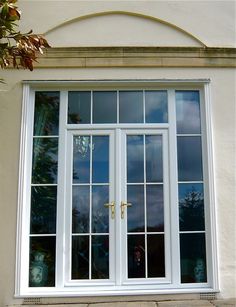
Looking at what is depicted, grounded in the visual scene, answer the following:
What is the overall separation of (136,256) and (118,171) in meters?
1.06

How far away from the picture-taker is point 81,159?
17.6ft

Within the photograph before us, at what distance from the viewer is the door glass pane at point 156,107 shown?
5434 millimetres

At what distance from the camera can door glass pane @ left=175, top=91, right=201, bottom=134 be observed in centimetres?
543

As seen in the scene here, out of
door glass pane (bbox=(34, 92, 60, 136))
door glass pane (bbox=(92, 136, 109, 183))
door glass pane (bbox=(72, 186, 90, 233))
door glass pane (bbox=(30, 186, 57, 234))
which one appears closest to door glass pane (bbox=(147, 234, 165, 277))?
door glass pane (bbox=(72, 186, 90, 233))

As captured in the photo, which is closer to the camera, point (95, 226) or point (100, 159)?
point (95, 226)

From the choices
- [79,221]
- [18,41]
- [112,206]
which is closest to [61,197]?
[79,221]

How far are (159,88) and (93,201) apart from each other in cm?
167

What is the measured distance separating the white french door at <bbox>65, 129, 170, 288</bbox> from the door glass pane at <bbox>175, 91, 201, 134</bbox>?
28cm

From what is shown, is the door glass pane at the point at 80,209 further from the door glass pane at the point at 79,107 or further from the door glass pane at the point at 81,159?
the door glass pane at the point at 79,107

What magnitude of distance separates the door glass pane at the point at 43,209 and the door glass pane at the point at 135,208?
0.93m

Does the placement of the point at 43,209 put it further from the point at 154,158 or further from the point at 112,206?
the point at 154,158

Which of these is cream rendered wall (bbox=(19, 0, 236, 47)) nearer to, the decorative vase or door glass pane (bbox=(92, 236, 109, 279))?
door glass pane (bbox=(92, 236, 109, 279))

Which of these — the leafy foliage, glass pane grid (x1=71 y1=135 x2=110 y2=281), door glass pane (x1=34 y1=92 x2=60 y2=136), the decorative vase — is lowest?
the decorative vase

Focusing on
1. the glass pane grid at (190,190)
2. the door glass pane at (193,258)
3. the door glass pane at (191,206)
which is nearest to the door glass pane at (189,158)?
the glass pane grid at (190,190)
